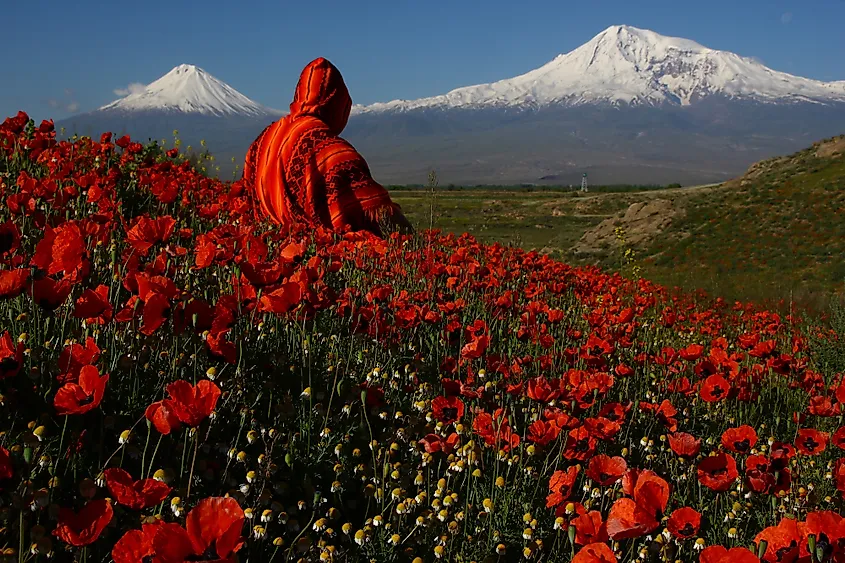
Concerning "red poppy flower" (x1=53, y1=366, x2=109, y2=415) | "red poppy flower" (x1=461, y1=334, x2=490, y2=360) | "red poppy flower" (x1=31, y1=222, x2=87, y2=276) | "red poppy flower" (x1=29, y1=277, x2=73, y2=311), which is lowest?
"red poppy flower" (x1=461, y1=334, x2=490, y2=360)

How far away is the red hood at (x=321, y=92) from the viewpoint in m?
7.29

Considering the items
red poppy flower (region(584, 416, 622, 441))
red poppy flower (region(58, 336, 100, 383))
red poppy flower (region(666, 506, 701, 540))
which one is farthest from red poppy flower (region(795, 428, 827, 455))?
red poppy flower (region(58, 336, 100, 383))

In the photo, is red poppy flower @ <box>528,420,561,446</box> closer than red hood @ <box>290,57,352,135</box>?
Yes

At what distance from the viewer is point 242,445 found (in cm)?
222

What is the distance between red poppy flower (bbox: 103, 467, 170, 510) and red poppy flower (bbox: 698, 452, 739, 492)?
4.58 feet

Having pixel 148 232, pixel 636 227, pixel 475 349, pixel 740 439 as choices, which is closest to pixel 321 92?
pixel 148 232

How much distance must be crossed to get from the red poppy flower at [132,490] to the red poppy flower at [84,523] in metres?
0.03

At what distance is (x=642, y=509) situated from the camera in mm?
1515

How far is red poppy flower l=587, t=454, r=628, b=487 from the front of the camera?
192 cm

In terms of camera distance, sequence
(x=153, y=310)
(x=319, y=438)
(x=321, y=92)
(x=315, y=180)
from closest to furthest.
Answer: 1. (x=153, y=310)
2. (x=319, y=438)
3. (x=315, y=180)
4. (x=321, y=92)

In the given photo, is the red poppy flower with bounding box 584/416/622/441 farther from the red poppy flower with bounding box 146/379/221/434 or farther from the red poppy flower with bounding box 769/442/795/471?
the red poppy flower with bounding box 146/379/221/434

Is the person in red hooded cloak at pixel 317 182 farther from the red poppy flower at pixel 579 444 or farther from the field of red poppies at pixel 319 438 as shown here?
the red poppy flower at pixel 579 444

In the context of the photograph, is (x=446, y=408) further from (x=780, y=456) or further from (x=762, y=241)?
(x=762, y=241)

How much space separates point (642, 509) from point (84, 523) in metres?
1.07
